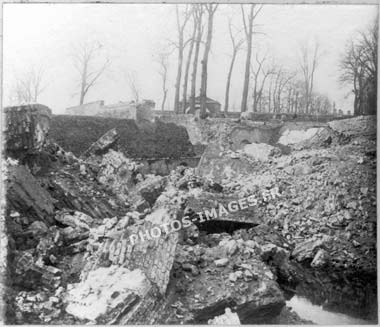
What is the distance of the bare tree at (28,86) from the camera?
423cm

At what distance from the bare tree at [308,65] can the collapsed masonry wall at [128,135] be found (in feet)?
4.18

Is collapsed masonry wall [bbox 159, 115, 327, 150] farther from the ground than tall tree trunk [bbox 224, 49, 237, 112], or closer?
closer

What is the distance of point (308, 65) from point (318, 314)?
7.64 ft

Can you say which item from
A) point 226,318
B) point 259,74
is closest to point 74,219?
point 226,318

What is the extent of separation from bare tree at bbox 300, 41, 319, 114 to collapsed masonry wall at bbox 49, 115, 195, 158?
4.18ft

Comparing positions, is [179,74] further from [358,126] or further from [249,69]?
[358,126]

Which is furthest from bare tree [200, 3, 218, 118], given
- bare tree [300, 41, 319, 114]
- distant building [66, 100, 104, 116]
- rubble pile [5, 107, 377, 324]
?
distant building [66, 100, 104, 116]

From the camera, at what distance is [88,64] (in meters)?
4.29

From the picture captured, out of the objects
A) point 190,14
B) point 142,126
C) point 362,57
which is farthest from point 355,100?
point 142,126

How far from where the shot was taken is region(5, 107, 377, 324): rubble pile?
407cm

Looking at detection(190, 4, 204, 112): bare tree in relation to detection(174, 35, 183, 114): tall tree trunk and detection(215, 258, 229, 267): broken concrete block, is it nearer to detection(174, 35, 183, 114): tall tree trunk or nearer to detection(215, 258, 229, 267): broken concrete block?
detection(174, 35, 183, 114): tall tree trunk

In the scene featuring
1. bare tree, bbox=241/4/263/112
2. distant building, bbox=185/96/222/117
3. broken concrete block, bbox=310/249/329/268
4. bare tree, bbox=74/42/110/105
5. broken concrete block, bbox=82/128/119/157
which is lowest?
broken concrete block, bbox=310/249/329/268

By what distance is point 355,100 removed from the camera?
445cm

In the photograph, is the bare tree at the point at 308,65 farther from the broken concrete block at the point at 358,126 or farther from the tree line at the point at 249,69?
the broken concrete block at the point at 358,126
